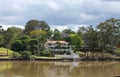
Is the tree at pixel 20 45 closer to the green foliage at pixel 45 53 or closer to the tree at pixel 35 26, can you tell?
the green foliage at pixel 45 53

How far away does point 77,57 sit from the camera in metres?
73.1

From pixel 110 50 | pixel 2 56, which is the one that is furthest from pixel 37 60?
pixel 110 50

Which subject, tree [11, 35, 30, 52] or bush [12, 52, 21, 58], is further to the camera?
tree [11, 35, 30, 52]

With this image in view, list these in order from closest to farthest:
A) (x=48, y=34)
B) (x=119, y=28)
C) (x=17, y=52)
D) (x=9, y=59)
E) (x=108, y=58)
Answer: (x=9, y=59) → (x=17, y=52) → (x=108, y=58) → (x=119, y=28) → (x=48, y=34)

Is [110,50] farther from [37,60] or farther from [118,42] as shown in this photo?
[37,60]

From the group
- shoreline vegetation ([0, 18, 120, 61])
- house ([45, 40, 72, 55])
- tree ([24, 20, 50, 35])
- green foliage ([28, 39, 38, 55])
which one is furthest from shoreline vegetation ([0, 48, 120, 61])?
A: tree ([24, 20, 50, 35])

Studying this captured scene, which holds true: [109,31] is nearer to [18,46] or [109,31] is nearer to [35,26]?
[18,46]

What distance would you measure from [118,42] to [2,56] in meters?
28.9

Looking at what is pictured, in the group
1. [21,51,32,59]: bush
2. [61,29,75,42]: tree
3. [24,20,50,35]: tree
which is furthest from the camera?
[24,20,50,35]: tree

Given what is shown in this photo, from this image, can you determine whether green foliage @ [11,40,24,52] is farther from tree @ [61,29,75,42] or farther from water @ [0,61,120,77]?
tree @ [61,29,75,42]

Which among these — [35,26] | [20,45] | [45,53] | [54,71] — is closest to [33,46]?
[20,45]

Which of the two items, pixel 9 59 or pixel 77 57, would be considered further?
pixel 77 57

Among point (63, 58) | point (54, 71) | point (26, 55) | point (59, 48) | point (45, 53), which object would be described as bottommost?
point (54, 71)

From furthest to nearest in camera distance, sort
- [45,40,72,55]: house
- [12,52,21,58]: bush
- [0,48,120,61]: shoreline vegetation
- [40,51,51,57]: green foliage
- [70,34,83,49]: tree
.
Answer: [70,34,83,49]: tree, [45,40,72,55]: house, [40,51,51,57]: green foliage, [12,52,21,58]: bush, [0,48,120,61]: shoreline vegetation
